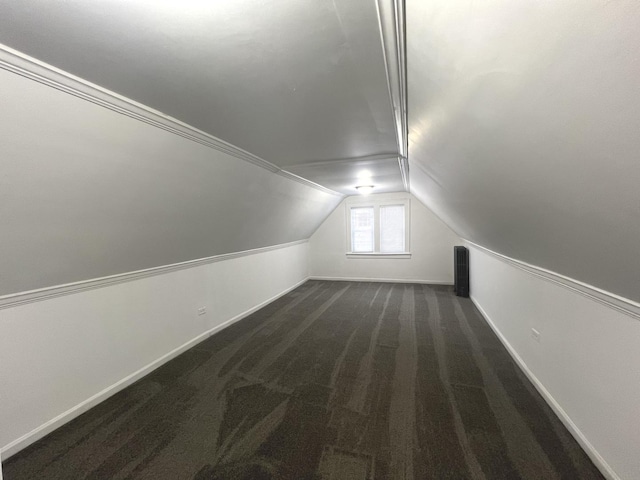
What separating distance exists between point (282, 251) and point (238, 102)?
3916mm

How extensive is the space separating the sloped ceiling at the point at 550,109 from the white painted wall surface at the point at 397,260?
4328mm

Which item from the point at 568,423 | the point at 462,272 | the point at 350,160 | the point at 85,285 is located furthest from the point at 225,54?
the point at 462,272

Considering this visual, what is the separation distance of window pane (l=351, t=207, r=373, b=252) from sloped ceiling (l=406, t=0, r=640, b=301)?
184 inches

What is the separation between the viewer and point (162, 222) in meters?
2.24

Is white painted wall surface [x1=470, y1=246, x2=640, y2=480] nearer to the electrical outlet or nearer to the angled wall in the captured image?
the electrical outlet

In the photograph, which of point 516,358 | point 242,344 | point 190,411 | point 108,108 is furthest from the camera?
point 242,344

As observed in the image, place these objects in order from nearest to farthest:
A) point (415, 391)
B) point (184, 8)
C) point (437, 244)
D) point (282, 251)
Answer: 1. point (184, 8)
2. point (415, 391)
3. point (282, 251)
4. point (437, 244)

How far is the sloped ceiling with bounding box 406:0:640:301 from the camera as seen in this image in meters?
0.56

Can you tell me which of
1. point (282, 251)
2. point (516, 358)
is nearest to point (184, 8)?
point (516, 358)

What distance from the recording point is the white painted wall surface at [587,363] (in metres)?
1.29

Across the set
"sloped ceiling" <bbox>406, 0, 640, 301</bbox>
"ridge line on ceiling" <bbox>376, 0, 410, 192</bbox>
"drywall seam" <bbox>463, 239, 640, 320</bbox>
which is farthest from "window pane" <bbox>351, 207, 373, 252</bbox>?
"sloped ceiling" <bbox>406, 0, 640, 301</bbox>

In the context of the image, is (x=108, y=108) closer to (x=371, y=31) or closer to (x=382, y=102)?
(x=371, y=31)

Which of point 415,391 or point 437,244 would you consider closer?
point 415,391

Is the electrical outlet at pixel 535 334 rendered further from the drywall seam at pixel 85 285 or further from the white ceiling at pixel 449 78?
the drywall seam at pixel 85 285
